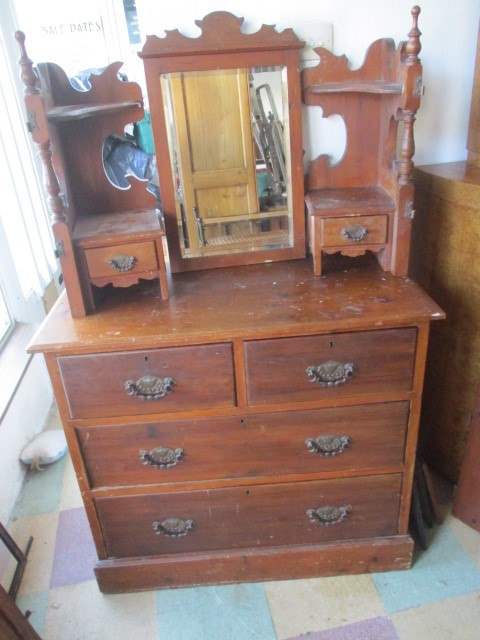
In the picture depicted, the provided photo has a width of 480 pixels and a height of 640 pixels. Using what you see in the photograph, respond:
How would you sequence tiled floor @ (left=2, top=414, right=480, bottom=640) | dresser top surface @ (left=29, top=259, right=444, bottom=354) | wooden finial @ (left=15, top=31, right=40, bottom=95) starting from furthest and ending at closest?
tiled floor @ (left=2, top=414, right=480, bottom=640)
dresser top surface @ (left=29, top=259, right=444, bottom=354)
wooden finial @ (left=15, top=31, right=40, bottom=95)

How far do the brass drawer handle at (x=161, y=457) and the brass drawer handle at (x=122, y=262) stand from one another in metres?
0.48

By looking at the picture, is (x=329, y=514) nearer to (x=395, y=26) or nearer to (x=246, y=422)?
(x=246, y=422)

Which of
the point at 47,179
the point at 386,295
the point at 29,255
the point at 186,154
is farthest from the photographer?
the point at 29,255

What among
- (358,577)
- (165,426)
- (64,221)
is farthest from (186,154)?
(358,577)

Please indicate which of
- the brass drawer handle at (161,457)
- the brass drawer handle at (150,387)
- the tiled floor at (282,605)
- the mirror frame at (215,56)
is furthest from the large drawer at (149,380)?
the tiled floor at (282,605)

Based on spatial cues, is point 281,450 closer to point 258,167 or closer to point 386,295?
point 386,295

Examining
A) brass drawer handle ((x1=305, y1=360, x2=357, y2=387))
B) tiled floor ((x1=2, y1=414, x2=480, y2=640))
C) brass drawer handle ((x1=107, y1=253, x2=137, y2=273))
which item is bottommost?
tiled floor ((x1=2, y1=414, x2=480, y2=640))

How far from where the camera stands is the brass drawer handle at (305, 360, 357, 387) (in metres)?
1.22

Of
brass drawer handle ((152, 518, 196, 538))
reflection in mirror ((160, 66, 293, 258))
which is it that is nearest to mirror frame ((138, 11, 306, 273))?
reflection in mirror ((160, 66, 293, 258))

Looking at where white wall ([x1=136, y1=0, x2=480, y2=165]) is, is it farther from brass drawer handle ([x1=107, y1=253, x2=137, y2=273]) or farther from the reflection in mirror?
brass drawer handle ([x1=107, y1=253, x2=137, y2=273])

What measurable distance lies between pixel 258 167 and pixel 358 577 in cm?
125

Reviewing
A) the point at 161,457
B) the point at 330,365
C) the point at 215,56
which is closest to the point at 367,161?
the point at 215,56

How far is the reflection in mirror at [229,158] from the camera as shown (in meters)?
1.35

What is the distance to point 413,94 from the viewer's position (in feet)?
3.84
